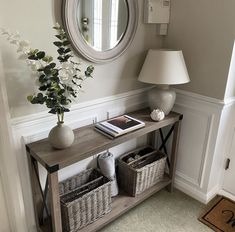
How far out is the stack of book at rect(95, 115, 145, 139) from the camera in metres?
1.61

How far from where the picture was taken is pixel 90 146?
1.48 m

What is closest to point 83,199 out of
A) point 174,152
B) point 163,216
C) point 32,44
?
point 163,216

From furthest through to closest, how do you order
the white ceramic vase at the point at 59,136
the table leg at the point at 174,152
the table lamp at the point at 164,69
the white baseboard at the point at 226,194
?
the white baseboard at the point at 226,194 < the table leg at the point at 174,152 < the table lamp at the point at 164,69 < the white ceramic vase at the point at 59,136

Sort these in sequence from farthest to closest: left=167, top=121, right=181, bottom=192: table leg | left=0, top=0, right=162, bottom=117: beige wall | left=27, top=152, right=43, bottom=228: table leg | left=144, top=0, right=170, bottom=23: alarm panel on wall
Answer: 1. left=167, top=121, right=181, bottom=192: table leg
2. left=144, top=0, right=170, bottom=23: alarm panel on wall
3. left=27, top=152, right=43, bottom=228: table leg
4. left=0, top=0, right=162, bottom=117: beige wall

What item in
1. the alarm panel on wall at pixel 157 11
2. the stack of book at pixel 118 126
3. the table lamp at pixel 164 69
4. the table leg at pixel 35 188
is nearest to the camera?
the table leg at pixel 35 188

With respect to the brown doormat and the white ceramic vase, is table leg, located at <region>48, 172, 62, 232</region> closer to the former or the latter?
the white ceramic vase

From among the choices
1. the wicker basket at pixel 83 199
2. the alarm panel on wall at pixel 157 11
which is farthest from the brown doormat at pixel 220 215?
the alarm panel on wall at pixel 157 11

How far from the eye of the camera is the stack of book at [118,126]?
5.27 ft

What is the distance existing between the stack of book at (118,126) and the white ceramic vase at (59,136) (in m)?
0.29

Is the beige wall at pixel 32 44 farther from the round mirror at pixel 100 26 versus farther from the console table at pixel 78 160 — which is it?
the console table at pixel 78 160

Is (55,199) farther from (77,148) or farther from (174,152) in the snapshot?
(174,152)

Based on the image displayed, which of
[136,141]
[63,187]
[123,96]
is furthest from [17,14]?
[136,141]

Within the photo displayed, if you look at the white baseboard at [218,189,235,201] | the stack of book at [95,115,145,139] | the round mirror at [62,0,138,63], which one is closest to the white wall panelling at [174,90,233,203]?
the white baseboard at [218,189,235,201]

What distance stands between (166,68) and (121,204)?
3.48ft
